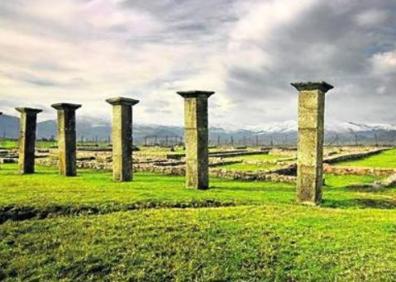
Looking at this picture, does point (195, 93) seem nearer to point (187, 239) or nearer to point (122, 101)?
point (122, 101)

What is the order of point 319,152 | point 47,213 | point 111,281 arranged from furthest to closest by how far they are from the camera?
point 319,152, point 47,213, point 111,281

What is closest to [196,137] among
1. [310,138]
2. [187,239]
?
[310,138]

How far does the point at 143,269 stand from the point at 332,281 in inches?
151

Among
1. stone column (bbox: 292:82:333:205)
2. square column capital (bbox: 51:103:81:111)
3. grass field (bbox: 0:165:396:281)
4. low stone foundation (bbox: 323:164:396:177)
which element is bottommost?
grass field (bbox: 0:165:396:281)

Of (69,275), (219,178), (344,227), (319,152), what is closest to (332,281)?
(344,227)

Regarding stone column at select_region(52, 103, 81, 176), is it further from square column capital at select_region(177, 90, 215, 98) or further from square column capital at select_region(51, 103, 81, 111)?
square column capital at select_region(177, 90, 215, 98)

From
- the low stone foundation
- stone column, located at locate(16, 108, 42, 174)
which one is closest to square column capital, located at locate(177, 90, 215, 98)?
stone column, located at locate(16, 108, 42, 174)

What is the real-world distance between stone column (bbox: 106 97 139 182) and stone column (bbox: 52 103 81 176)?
3.31 m

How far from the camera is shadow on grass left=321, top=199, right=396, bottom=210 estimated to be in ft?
54.9

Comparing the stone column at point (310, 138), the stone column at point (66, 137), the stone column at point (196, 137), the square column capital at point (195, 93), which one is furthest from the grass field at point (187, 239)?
the stone column at point (66, 137)

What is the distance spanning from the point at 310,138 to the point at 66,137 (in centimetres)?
1356

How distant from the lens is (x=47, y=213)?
47.4ft

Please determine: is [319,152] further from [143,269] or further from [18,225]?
[18,225]

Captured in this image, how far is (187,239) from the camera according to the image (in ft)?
38.9
